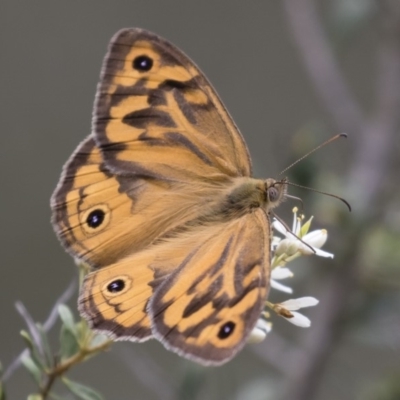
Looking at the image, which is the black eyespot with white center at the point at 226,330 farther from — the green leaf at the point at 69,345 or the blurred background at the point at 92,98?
the blurred background at the point at 92,98

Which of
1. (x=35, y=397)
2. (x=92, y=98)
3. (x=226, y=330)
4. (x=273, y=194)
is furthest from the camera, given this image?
(x=92, y=98)

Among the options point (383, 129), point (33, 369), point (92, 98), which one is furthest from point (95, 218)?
point (92, 98)

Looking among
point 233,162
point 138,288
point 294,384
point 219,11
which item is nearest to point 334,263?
point 294,384

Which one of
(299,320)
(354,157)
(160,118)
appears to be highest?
(160,118)

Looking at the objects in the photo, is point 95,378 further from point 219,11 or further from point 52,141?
point 219,11

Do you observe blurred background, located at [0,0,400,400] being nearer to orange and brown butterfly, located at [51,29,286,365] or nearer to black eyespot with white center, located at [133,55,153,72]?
orange and brown butterfly, located at [51,29,286,365]

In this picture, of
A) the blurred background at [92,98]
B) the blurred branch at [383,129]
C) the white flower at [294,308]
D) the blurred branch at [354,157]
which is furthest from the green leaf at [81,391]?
the blurred background at [92,98]

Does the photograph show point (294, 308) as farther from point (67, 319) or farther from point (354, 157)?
point (354, 157)
